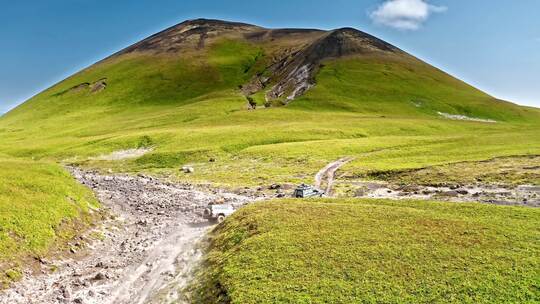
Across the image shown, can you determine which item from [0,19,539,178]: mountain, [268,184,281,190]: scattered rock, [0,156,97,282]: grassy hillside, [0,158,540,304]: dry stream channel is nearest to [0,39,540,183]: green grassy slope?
[0,19,539,178]: mountain

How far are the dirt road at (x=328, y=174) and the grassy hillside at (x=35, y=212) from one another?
27.7m

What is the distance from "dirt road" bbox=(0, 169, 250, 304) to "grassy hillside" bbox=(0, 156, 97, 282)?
61.9 inches

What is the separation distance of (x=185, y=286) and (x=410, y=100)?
154 meters

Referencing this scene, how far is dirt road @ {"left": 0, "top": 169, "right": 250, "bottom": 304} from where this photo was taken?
25.2 m

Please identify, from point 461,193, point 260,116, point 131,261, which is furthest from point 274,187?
point 260,116

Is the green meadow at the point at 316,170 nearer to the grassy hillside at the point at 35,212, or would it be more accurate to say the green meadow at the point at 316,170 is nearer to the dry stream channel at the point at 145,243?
the grassy hillside at the point at 35,212

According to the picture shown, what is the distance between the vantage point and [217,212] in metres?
40.8

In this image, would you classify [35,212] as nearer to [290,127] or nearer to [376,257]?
[376,257]

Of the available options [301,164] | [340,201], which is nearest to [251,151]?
[301,164]

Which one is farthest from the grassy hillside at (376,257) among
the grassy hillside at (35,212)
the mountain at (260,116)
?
the mountain at (260,116)

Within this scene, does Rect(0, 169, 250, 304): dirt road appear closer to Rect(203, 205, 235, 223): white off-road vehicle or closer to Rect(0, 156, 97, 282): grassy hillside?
Rect(203, 205, 235, 223): white off-road vehicle

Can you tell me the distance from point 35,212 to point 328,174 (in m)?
40.4

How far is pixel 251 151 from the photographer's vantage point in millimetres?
84812

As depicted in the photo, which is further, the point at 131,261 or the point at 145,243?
the point at 145,243
